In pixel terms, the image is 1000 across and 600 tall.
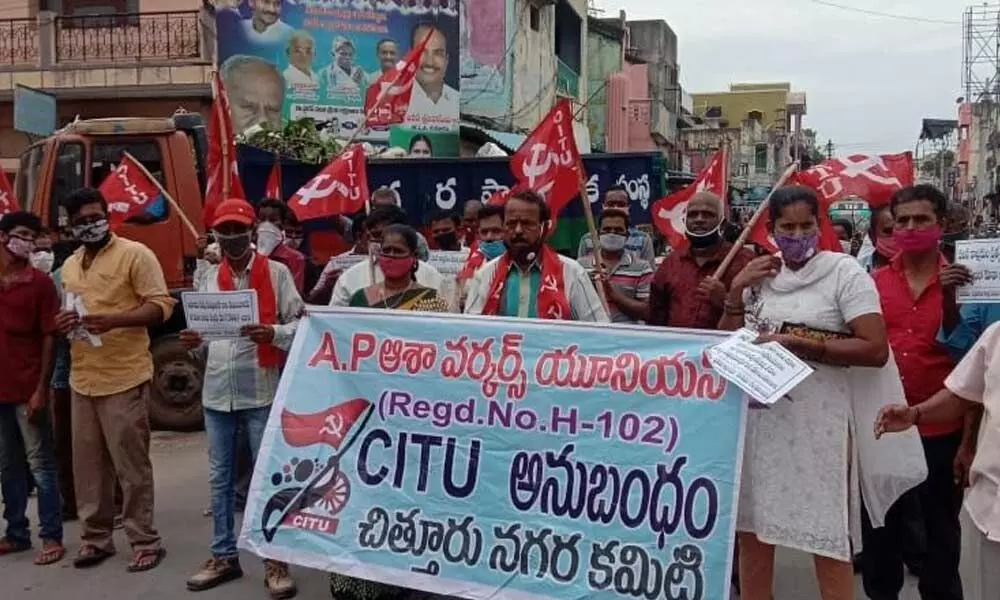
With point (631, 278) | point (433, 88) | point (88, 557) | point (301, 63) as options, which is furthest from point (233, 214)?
point (433, 88)

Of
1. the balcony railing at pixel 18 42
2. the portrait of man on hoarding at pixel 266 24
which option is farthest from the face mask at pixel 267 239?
the balcony railing at pixel 18 42

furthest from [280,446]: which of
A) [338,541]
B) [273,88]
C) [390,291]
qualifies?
[273,88]

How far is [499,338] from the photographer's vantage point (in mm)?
4035

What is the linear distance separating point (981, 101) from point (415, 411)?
166ft

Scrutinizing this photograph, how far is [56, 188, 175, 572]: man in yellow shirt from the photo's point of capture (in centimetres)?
498

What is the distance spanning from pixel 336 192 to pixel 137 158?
6.41 feet

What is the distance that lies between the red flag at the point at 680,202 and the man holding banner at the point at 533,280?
1.78m

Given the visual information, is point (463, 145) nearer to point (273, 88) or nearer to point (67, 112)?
point (273, 88)

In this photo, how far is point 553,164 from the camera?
5.65 m

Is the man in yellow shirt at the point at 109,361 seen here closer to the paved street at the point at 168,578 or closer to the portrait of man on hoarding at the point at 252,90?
the paved street at the point at 168,578

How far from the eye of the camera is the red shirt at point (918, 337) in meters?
4.10

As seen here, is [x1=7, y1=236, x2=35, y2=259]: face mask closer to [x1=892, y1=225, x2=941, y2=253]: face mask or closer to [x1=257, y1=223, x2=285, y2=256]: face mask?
[x1=257, y1=223, x2=285, y2=256]: face mask

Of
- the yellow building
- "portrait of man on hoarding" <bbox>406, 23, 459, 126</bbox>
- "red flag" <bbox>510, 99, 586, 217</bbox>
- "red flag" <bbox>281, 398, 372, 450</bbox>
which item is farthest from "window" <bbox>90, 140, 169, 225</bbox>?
the yellow building

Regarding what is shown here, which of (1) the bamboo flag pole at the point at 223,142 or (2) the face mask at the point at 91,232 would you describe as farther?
(1) the bamboo flag pole at the point at 223,142
